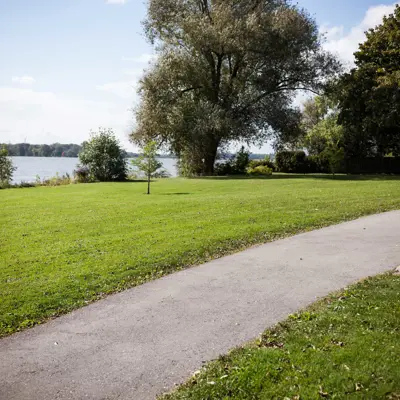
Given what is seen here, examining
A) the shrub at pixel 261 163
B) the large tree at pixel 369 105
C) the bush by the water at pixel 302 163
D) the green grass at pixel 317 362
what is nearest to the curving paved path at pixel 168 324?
the green grass at pixel 317 362

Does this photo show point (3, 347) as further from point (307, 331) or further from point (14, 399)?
point (307, 331)

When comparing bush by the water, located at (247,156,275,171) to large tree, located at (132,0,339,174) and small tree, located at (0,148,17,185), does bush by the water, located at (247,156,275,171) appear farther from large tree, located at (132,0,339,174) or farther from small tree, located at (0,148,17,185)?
small tree, located at (0,148,17,185)

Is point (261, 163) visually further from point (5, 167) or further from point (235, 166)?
point (5, 167)

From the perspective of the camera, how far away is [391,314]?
18.2ft

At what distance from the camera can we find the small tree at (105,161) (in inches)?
1399

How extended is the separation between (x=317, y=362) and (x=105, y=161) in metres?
32.8

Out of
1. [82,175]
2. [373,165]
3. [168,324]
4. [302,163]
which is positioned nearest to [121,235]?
[168,324]

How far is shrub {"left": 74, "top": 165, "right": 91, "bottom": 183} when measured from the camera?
114ft

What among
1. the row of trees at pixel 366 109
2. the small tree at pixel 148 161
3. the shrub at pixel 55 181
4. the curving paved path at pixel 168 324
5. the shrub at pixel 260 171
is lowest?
the curving paved path at pixel 168 324

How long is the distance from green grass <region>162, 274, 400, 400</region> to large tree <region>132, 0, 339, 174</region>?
26.6 meters

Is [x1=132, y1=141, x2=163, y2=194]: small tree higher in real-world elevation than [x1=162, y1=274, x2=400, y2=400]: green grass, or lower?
higher

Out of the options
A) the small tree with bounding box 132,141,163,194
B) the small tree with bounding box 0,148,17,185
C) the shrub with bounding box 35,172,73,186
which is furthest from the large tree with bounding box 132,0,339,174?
the small tree with bounding box 0,148,17,185

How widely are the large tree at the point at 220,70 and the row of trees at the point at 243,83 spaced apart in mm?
81

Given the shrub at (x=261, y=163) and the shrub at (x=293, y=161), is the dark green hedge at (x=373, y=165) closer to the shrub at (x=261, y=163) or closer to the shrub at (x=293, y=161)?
the shrub at (x=293, y=161)
